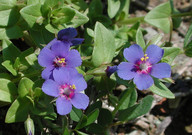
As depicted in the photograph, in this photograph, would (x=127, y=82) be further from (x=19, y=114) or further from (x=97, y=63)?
(x=19, y=114)

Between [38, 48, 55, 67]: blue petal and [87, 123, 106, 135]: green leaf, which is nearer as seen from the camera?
[38, 48, 55, 67]: blue petal

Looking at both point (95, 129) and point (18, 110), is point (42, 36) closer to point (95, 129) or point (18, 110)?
point (18, 110)

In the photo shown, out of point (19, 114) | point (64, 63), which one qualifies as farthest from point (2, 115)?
point (64, 63)

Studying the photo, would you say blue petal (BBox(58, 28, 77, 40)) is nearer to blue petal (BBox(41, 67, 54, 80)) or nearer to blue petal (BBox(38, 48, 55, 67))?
blue petal (BBox(38, 48, 55, 67))

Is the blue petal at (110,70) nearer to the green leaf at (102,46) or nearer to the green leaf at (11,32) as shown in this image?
the green leaf at (102,46)

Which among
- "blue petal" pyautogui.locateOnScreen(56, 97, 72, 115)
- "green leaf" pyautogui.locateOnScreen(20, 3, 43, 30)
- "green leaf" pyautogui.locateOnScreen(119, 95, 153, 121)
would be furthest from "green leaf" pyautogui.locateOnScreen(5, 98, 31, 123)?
"green leaf" pyautogui.locateOnScreen(119, 95, 153, 121)

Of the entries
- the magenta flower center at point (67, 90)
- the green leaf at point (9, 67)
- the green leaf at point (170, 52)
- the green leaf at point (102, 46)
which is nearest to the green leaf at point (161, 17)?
the green leaf at point (170, 52)

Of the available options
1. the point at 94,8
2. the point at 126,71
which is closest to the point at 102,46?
the point at 126,71
